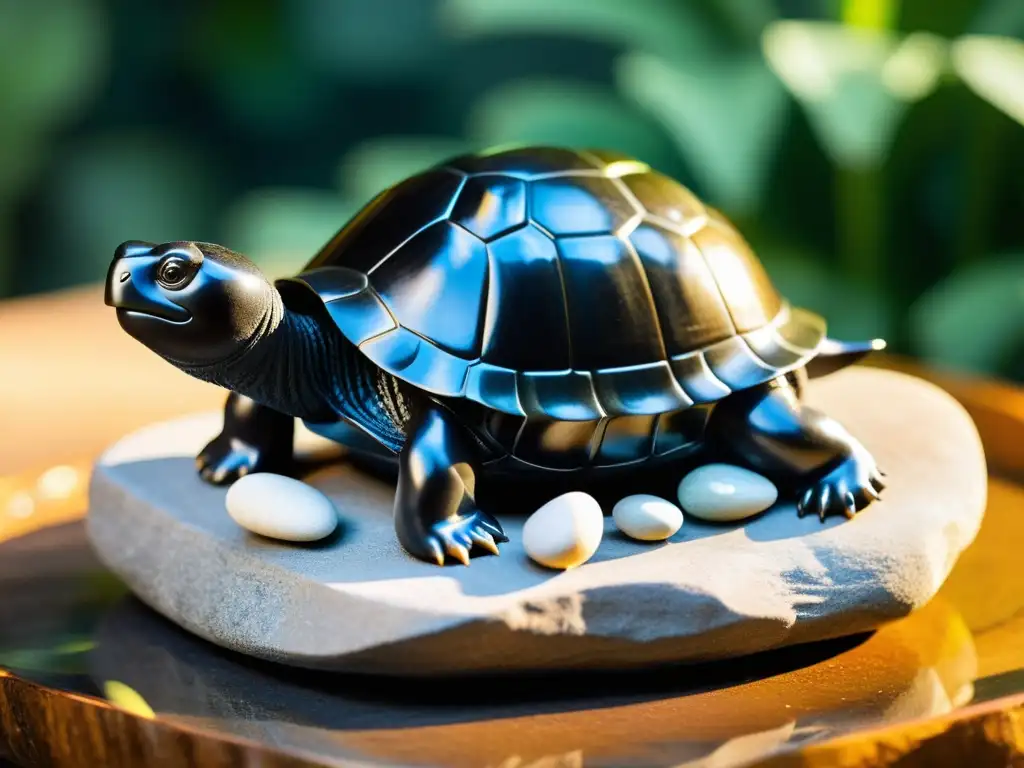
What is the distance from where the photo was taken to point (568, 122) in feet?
7.16

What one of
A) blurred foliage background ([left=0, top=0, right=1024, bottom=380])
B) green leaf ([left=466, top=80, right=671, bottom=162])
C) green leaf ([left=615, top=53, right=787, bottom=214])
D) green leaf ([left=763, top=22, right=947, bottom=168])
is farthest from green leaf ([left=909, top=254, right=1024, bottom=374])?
green leaf ([left=466, top=80, right=671, bottom=162])

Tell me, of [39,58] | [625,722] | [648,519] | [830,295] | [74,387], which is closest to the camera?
[625,722]

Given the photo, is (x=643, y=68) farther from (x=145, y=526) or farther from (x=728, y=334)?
(x=145, y=526)

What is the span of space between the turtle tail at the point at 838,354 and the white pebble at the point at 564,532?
1.06ft

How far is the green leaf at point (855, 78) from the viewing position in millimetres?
1731

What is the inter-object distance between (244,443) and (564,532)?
341 mm

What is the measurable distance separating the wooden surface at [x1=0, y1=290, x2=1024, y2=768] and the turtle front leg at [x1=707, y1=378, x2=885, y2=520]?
115 mm

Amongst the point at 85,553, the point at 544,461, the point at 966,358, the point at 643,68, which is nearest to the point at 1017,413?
the point at 966,358

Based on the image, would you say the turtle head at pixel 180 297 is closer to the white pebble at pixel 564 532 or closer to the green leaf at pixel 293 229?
the white pebble at pixel 564 532

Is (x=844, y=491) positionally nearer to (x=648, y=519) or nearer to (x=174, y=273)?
(x=648, y=519)

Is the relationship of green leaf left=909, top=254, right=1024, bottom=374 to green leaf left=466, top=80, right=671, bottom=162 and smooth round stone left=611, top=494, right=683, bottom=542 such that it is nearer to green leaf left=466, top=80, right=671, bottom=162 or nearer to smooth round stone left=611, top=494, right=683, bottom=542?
green leaf left=466, top=80, right=671, bottom=162

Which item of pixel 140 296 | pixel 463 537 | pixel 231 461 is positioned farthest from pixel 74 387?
pixel 463 537

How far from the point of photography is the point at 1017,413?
4.41ft

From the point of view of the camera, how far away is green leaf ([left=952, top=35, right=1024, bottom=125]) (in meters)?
1.67
